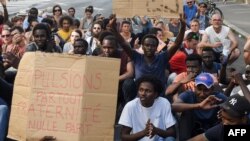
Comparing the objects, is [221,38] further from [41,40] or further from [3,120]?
[3,120]

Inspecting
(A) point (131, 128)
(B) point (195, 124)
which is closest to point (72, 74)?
(A) point (131, 128)

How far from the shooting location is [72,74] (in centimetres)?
477

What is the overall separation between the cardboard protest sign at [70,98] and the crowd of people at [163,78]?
0.17 meters

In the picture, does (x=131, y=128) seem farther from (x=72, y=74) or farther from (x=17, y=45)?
(x=17, y=45)

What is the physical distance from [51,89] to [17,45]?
14.1ft

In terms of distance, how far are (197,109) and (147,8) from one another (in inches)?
65.5

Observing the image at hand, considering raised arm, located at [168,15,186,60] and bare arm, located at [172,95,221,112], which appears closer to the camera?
bare arm, located at [172,95,221,112]

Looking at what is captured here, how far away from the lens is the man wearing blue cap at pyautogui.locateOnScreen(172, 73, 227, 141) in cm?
610

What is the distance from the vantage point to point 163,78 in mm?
7328

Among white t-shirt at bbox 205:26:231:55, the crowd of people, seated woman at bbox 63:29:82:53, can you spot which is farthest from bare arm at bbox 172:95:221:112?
white t-shirt at bbox 205:26:231:55

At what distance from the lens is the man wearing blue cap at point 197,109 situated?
6.10 m

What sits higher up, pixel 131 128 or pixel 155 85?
pixel 155 85

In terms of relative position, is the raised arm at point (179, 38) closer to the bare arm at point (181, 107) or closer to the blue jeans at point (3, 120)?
the bare arm at point (181, 107)

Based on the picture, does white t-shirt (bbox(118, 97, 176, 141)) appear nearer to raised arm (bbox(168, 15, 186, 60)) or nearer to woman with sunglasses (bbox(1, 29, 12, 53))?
raised arm (bbox(168, 15, 186, 60))
